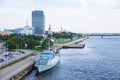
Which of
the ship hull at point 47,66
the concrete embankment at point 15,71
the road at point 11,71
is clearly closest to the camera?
the road at point 11,71

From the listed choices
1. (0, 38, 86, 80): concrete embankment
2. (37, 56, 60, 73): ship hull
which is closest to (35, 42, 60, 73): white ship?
(37, 56, 60, 73): ship hull

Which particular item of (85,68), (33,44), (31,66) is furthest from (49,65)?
(33,44)

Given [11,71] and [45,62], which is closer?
[11,71]

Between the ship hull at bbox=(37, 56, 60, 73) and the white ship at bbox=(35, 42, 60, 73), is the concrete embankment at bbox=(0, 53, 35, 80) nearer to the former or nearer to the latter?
the white ship at bbox=(35, 42, 60, 73)

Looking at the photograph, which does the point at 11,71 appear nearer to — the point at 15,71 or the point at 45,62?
the point at 15,71

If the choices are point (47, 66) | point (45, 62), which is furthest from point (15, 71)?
point (47, 66)

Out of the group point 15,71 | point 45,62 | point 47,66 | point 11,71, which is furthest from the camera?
point 47,66

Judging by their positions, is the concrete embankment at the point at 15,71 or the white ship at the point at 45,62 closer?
the concrete embankment at the point at 15,71

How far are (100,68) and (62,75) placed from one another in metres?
12.8

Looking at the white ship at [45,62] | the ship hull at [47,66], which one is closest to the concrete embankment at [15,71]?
the white ship at [45,62]

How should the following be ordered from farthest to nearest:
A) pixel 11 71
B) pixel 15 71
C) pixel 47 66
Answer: pixel 47 66
pixel 15 71
pixel 11 71

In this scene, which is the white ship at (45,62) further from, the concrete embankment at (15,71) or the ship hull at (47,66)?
the concrete embankment at (15,71)

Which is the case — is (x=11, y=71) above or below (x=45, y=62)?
below

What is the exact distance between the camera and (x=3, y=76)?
176 feet
